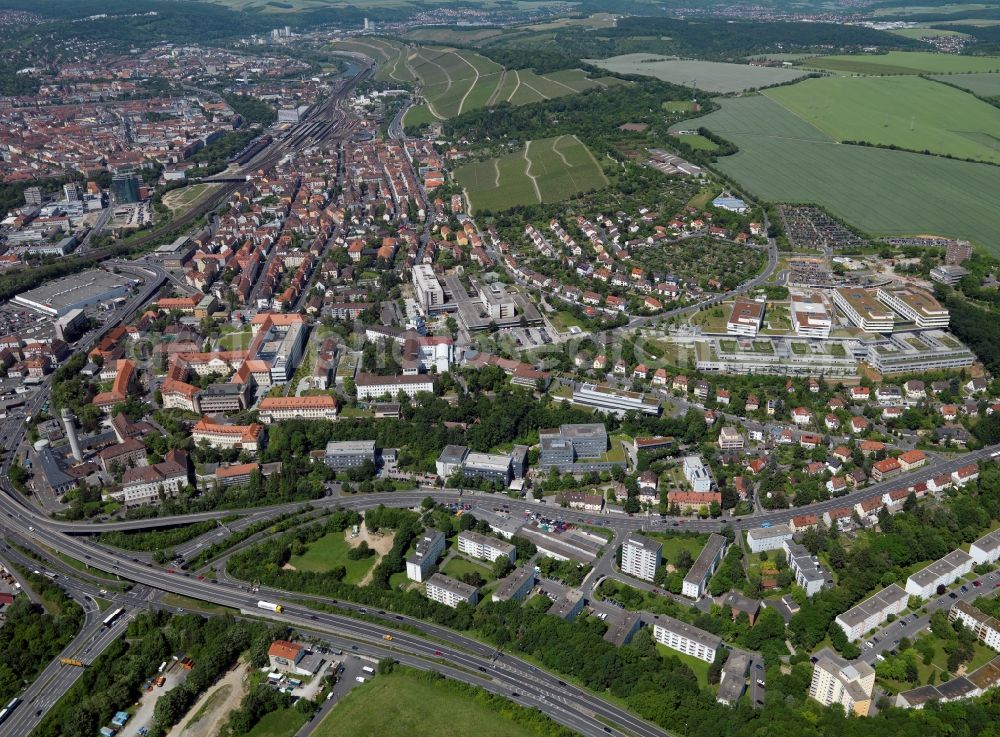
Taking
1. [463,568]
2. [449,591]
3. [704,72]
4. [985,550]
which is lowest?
[463,568]

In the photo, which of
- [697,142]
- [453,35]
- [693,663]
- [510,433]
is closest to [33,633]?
[510,433]

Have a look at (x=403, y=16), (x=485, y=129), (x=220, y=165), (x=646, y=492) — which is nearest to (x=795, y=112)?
(x=485, y=129)

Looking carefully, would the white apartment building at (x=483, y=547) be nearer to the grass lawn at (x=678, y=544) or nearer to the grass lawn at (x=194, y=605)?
the grass lawn at (x=678, y=544)

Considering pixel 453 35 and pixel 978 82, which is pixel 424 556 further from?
pixel 453 35

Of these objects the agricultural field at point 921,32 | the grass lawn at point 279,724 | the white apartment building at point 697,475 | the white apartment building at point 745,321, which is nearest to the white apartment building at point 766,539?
the white apartment building at point 697,475

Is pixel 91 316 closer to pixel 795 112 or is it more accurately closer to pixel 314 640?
pixel 314 640

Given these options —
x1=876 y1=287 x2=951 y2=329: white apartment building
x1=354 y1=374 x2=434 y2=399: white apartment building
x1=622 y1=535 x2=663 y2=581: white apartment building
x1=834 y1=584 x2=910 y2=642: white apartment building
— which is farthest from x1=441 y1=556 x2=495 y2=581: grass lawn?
x1=876 y1=287 x2=951 y2=329: white apartment building

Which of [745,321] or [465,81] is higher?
[465,81]
